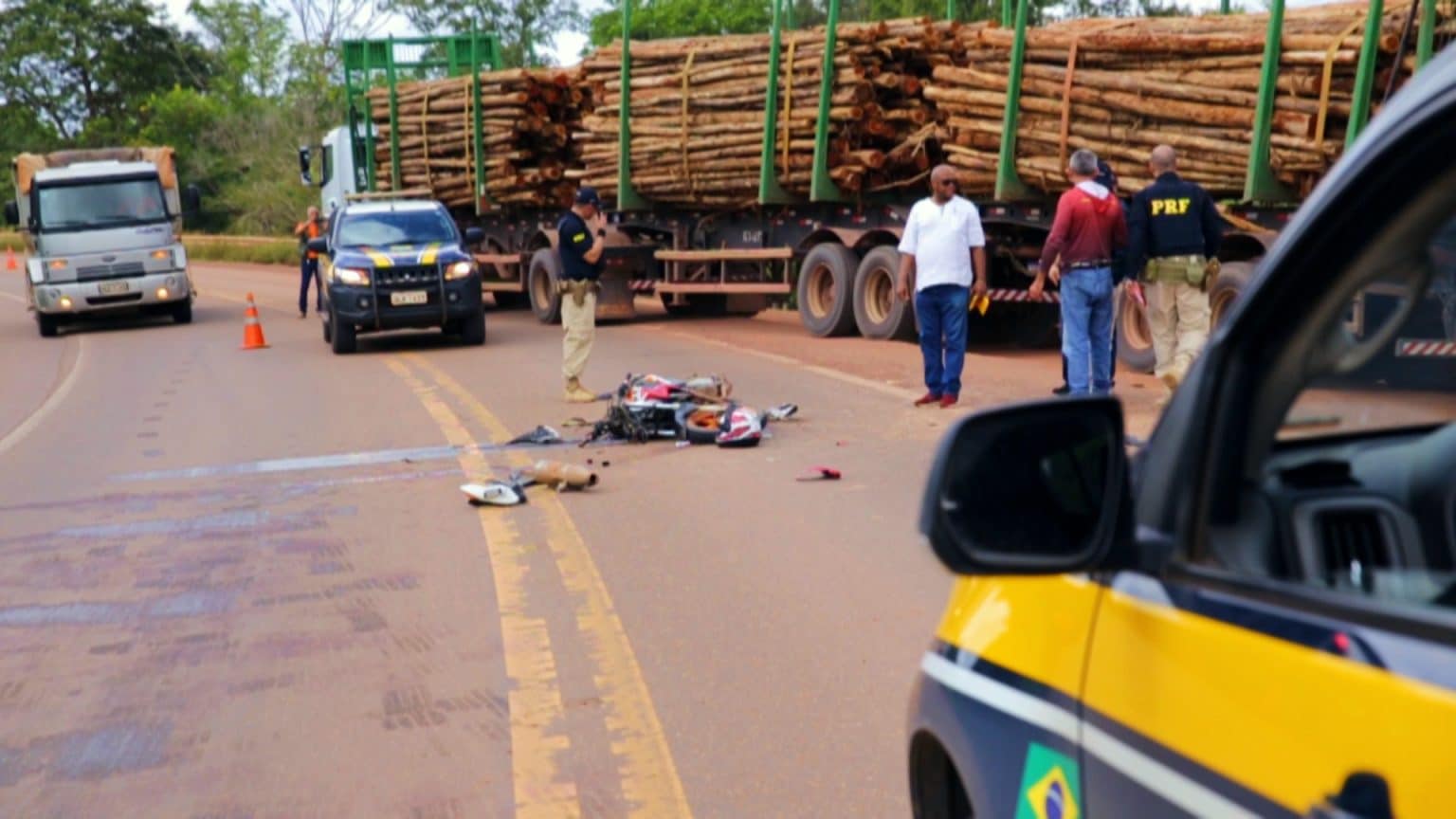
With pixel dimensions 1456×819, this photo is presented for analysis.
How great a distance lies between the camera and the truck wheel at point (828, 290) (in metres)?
20.0

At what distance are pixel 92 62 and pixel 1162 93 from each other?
76867 millimetres

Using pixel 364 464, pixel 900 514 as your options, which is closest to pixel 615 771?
pixel 900 514

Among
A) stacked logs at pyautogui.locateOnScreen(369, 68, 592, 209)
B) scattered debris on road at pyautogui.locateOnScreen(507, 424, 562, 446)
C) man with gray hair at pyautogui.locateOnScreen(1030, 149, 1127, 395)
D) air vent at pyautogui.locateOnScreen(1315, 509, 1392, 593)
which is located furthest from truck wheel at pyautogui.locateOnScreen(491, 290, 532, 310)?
air vent at pyautogui.locateOnScreen(1315, 509, 1392, 593)

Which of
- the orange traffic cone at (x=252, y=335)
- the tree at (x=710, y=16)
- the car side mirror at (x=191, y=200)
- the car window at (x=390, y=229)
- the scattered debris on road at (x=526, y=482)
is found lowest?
the orange traffic cone at (x=252, y=335)

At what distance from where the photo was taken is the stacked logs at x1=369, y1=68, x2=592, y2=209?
27000mm

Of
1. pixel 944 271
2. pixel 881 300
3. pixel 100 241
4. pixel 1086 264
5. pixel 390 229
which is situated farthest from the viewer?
pixel 100 241

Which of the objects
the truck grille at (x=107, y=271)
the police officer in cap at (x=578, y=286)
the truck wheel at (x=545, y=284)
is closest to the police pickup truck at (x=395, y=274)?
the truck wheel at (x=545, y=284)

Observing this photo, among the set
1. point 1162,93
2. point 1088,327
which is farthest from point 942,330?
point 1162,93

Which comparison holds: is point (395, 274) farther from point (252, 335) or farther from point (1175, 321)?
point (1175, 321)

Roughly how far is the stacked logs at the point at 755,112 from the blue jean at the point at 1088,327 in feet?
21.3

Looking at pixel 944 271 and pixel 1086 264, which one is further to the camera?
pixel 944 271

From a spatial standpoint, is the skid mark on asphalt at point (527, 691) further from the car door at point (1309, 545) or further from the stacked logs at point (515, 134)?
the stacked logs at point (515, 134)

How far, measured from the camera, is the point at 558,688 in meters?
6.13

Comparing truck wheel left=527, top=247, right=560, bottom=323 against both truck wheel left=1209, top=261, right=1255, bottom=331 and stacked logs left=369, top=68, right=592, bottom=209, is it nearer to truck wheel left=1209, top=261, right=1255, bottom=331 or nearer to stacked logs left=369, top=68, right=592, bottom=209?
stacked logs left=369, top=68, right=592, bottom=209
